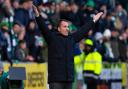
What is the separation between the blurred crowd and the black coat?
6144 mm

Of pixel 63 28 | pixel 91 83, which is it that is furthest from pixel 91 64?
pixel 63 28

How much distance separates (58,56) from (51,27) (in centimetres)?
800

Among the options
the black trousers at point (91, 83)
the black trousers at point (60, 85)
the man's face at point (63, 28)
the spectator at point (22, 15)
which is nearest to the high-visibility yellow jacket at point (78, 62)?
the black trousers at point (91, 83)

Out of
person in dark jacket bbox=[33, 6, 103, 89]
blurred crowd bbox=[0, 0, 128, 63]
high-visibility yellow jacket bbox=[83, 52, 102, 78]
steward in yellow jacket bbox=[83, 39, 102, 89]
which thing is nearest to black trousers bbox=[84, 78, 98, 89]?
steward in yellow jacket bbox=[83, 39, 102, 89]

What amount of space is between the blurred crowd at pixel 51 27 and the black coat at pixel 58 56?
614cm

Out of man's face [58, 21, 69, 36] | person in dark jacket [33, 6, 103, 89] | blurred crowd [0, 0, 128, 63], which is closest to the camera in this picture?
person in dark jacket [33, 6, 103, 89]

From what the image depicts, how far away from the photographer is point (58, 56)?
10.9 metres

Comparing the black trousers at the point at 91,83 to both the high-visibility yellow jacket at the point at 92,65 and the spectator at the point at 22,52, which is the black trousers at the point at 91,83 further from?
the spectator at the point at 22,52

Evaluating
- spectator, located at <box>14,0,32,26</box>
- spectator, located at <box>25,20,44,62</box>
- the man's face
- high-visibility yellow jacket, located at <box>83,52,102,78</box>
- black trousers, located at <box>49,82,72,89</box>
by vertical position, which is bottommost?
black trousers, located at <box>49,82,72,89</box>

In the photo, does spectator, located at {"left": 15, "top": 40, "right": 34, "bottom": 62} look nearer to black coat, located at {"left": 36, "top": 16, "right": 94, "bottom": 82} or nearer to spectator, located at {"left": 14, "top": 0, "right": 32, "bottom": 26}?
spectator, located at {"left": 14, "top": 0, "right": 32, "bottom": 26}

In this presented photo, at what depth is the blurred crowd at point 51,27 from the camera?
17828 mm

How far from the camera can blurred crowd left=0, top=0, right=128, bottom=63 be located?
17.8 meters

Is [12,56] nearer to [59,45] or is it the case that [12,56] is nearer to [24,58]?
[24,58]

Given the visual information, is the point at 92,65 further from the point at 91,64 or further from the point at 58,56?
the point at 58,56
